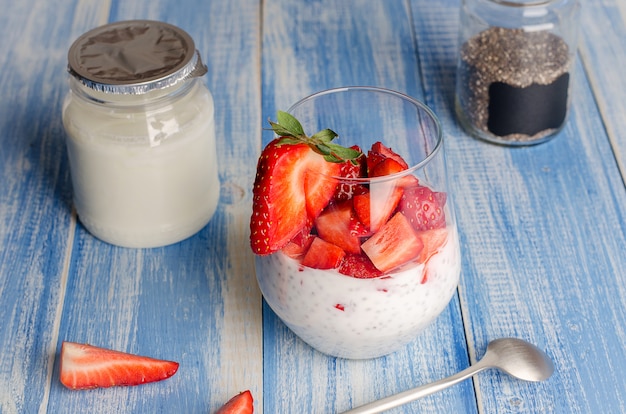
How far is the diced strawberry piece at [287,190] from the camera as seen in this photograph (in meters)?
0.87

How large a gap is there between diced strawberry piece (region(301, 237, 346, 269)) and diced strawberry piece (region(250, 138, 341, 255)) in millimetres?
26

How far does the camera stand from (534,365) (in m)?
1.02

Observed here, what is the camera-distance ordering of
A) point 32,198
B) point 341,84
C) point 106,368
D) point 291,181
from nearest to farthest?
point 291,181 → point 106,368 → point 32,198 → point 341,84

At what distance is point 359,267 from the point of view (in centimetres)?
90

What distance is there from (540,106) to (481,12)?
0.57 feet

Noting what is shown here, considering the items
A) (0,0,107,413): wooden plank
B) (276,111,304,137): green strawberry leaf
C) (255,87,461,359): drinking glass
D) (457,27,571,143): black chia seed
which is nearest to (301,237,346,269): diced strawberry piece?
(255,87,461,359): drinking glass

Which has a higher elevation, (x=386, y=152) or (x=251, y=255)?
(x=386, y=152)

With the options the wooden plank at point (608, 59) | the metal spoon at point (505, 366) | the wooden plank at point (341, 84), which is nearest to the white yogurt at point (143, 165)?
the wooden plank at point (341, 84)

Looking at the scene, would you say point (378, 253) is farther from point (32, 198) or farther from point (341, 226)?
point (32, 198)

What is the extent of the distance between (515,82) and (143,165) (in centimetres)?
59

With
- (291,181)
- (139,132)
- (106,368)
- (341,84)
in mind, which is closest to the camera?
(291,181)

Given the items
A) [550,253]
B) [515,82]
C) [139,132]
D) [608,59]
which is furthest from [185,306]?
[608,59]

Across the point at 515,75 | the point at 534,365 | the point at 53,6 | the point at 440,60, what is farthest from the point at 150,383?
the point at 53,6

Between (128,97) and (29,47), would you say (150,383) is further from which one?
(29,47)
